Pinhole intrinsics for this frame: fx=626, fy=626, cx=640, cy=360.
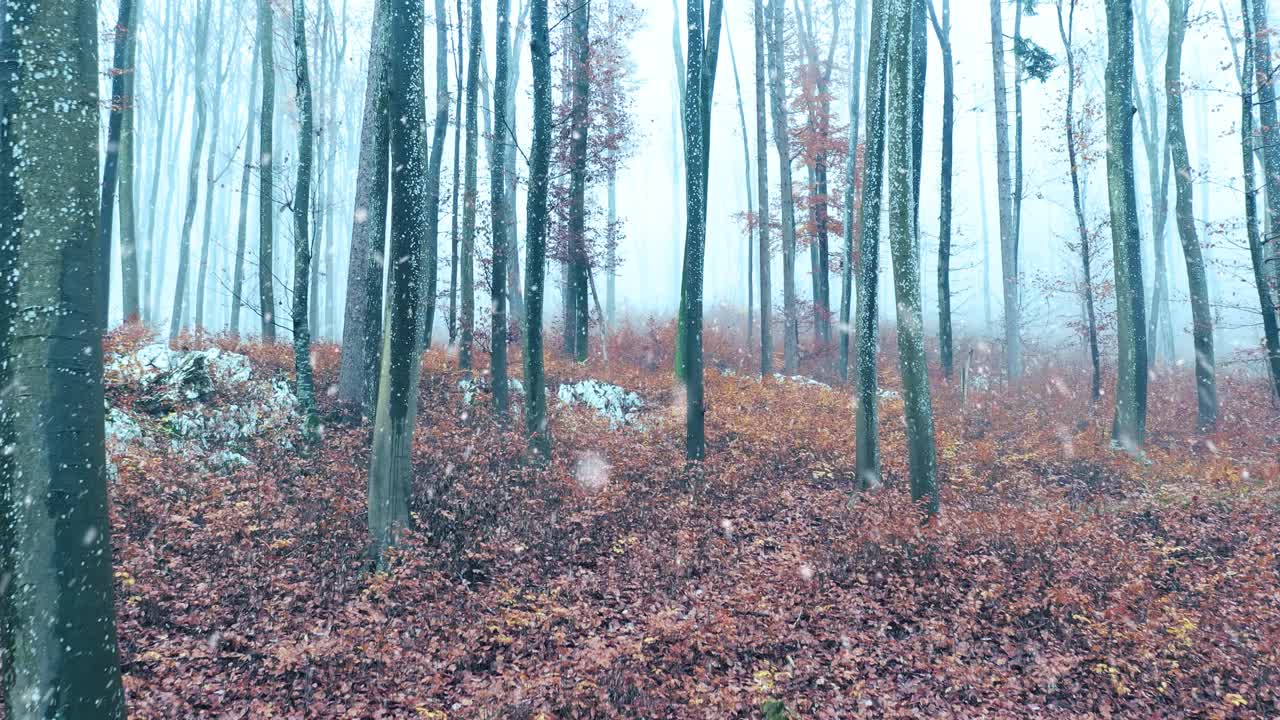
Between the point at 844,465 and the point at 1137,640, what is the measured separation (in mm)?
5840

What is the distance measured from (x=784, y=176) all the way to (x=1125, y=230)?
9.50m

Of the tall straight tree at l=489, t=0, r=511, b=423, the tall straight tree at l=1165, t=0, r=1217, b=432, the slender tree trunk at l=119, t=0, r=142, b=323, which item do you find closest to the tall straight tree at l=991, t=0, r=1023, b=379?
the tall straight tree at l=1165, t=0, r=1217, b=432

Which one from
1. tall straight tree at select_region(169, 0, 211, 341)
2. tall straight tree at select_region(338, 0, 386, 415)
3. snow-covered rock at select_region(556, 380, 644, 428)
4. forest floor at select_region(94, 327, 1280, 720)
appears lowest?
forest floor at select_region(94, 327, 1280, 720)

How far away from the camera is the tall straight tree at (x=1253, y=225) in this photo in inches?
486

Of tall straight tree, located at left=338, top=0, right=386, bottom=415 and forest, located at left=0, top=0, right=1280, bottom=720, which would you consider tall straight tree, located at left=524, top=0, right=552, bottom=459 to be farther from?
tall straight tree, located at left=338, top=0, right=386, bottom=415

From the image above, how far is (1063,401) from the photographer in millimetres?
18594

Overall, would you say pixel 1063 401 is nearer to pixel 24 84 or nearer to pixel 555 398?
pixel 555 398

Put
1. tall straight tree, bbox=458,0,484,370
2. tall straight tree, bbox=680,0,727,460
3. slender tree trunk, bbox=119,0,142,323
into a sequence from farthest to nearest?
slender tree trunk, bbox=119,0,142,323 < tall straight tree, bbox=458,0,484,370 < tall straight tree, bbox=680,0,727,460

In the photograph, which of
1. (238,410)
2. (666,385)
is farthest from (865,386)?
(238,410)

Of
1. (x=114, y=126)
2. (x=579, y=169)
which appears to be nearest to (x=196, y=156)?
(x=114, y=126)

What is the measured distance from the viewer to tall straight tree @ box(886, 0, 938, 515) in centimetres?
917

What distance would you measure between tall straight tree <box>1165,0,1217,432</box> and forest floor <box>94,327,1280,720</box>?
10.5 ft

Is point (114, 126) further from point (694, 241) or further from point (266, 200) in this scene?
point (694, 241)

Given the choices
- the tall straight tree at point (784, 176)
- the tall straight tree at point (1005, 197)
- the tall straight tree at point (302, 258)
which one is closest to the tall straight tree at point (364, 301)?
the tall straight tree at point (302, 258)
